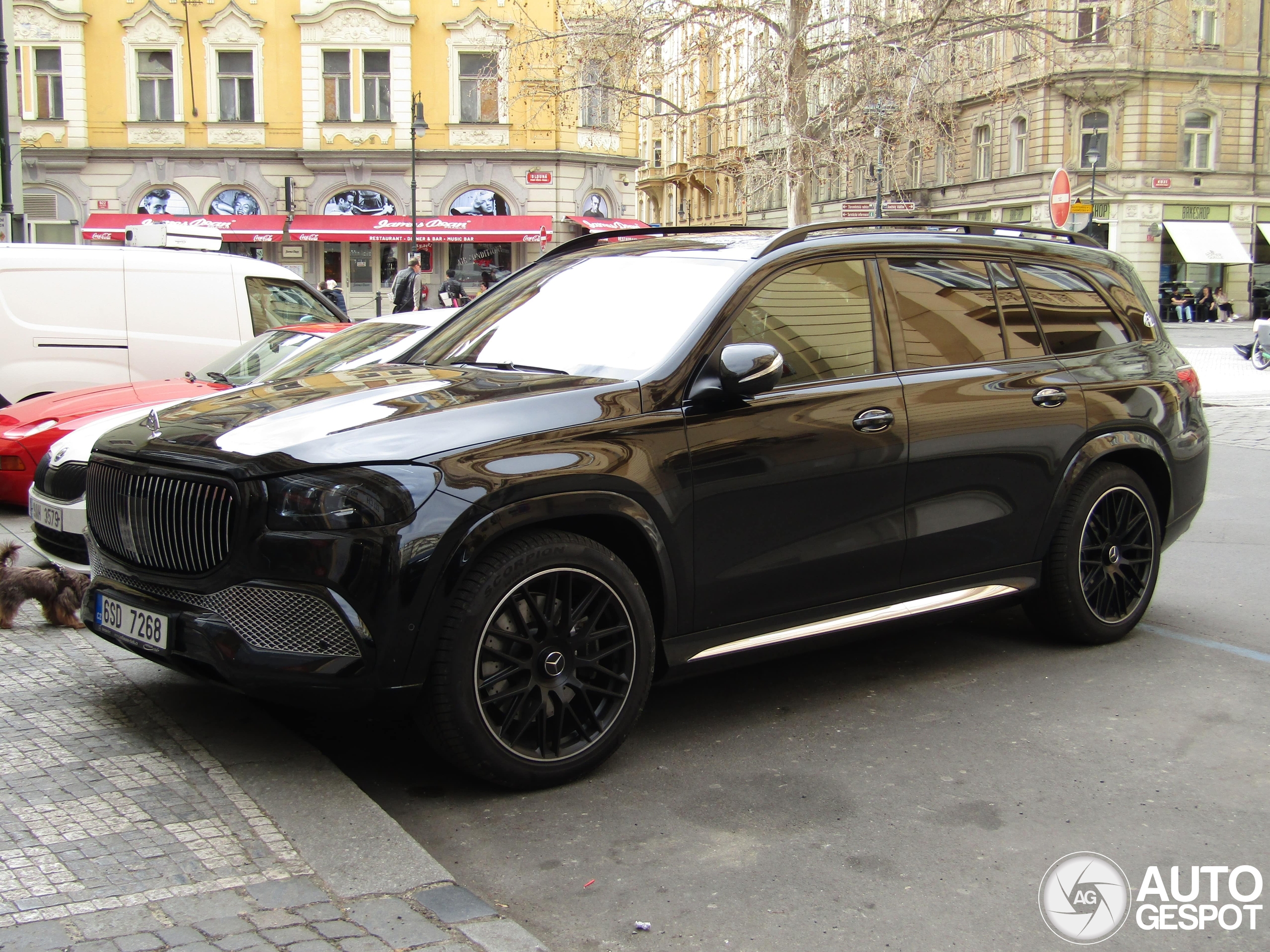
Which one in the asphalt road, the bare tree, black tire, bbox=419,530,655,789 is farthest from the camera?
the bare tree

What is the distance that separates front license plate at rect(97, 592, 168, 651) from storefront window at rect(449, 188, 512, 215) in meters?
39.4

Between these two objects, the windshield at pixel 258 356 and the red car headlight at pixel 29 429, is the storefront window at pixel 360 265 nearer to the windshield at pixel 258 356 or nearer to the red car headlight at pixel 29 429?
the windshield at pixel 258 356

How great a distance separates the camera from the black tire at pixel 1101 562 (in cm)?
550

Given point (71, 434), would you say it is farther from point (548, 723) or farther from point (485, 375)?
point (548, 723)

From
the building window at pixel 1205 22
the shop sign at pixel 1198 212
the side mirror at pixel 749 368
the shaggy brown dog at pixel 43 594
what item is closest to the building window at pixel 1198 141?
the shop sign at pixel 1198 212

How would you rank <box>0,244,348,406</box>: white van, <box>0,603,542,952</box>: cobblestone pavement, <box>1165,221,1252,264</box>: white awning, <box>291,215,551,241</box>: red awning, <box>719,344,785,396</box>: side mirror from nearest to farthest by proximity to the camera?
<box>0,603,542,952</box>: cobblestone pavement → <box>719,344,785,396</box>: side mirror → <box>0,244,348,406</box>: white van → <box>291,215,551,241</box>: red awning → <box>1165,221,1252,264</box>: white awning

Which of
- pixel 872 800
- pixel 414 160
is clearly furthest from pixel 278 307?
pixel 414 160

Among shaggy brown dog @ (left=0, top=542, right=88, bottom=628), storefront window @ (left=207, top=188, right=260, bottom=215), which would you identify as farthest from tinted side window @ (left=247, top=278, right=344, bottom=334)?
storefront window @ (left=207, top=188, right=260, bottom=215)

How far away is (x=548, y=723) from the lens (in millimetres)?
4012

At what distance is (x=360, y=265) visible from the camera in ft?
141

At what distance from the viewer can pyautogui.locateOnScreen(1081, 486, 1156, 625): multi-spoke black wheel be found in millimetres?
5617

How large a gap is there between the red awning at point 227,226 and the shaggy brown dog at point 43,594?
36924 millimetres

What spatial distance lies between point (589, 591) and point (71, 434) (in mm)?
4514

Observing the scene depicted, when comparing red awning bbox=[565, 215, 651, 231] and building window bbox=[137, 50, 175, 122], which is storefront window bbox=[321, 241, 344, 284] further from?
red awning bbox=[565, 215, 651, 231]
